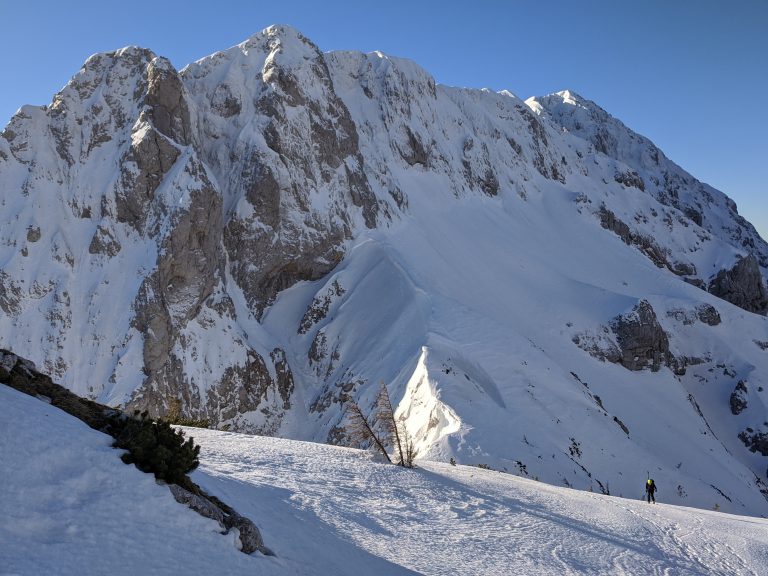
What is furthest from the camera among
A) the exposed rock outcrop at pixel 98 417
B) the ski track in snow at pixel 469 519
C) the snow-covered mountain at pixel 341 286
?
the snow-covered mountain at pixel 341 286

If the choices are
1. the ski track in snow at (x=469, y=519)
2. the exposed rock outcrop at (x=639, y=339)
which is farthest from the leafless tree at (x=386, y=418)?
the exposed rock outcrop at (x=639, y=339)

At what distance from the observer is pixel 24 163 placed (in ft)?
199

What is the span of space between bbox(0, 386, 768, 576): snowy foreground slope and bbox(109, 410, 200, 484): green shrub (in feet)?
0.81

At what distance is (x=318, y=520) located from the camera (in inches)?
503

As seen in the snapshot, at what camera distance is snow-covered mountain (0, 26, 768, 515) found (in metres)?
44.5

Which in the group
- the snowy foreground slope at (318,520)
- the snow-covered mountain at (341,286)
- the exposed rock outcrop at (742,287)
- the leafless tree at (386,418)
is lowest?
the snowy foreground slope at (318,520)

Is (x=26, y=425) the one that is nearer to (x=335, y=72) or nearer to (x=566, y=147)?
(x=335, y=72)

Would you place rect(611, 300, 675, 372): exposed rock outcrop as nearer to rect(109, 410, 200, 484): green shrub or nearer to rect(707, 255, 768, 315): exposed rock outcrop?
rect(707, 255, 768, 315): exposed rock outcrop

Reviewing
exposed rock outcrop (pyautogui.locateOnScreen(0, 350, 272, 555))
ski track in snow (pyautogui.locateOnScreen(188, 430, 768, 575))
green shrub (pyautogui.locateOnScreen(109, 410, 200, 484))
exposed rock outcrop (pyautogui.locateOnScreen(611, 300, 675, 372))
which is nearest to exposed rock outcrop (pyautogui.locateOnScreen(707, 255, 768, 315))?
exposed rock outcrop (pyautogui.locateOnScreen(611, 300, 675, 372))

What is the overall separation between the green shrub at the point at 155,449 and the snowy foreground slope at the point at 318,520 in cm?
25

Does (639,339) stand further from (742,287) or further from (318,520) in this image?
(318,520)

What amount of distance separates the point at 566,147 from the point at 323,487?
111896 mm

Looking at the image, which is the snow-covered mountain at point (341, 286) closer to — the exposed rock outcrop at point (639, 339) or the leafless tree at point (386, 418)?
the exposed rock outcrop at point (639, 339)

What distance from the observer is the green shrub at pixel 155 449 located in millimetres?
10032
